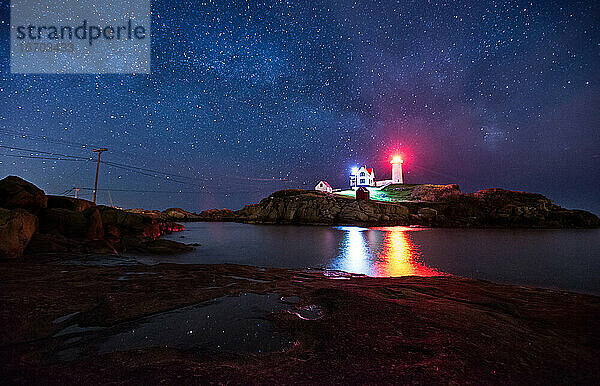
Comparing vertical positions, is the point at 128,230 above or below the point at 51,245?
below

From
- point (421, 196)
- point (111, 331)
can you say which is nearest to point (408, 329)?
point (111, 331)

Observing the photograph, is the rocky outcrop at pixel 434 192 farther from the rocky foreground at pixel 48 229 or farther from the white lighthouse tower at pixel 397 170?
the rocky foreground at pixel 48 229

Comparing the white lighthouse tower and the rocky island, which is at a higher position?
the white lighthouse tower

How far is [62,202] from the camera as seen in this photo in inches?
808

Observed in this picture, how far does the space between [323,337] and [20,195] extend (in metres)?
20.0

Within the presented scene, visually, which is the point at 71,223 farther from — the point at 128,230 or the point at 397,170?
the point at 397,170

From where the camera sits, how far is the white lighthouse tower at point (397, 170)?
121000mm

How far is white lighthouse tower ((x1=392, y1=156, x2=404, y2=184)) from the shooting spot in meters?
121

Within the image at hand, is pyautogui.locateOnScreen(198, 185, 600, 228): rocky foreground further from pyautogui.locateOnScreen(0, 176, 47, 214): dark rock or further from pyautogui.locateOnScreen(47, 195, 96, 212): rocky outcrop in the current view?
pyautogui.locateOnScreen(0, 176, 47, 214): dark rock

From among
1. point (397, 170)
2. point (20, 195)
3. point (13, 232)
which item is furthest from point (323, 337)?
point (397, 170)

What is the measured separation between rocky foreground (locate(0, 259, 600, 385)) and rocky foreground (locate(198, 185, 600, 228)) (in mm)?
66168

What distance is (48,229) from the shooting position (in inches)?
624

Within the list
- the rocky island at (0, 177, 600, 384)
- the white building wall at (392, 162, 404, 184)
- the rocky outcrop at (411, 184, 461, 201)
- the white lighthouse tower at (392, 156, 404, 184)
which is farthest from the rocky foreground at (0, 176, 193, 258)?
the white lighthouse tower at (392, 156, 404, 184)

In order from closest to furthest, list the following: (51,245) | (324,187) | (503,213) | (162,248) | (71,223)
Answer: (51,245), (71,223), (162,248), (503,213), (324,187)
